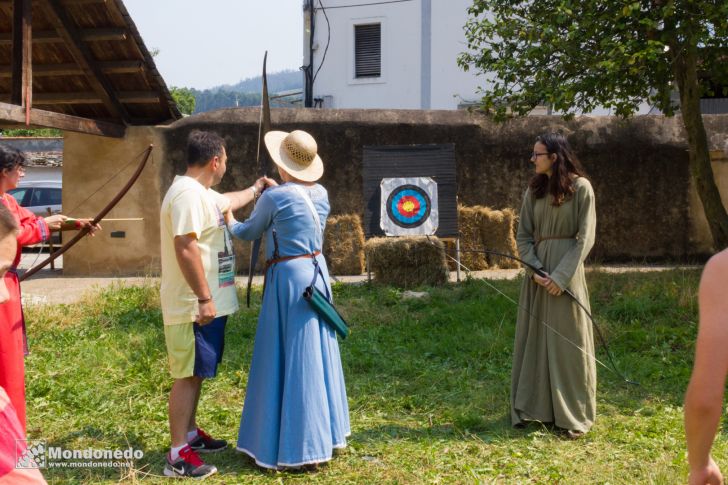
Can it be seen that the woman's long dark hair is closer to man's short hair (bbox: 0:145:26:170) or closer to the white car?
man's short hair (bbox: 0:145:26:170)

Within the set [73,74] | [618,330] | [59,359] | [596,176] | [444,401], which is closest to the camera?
[444,401]

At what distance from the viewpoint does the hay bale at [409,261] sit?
909 cm

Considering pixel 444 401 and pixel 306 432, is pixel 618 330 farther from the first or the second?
pixel 306 432

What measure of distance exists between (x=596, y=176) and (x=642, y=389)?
603 centimetres

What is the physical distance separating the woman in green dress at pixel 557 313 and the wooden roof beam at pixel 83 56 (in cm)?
684

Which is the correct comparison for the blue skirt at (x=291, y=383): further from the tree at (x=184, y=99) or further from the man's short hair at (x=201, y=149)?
the tree at (x=184, y=99)

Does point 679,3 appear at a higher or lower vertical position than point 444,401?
higher

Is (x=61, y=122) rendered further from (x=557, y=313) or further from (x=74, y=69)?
(x=557, y=313)

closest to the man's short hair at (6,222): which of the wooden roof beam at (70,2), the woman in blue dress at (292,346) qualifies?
the woman in blue dress at (292,346)

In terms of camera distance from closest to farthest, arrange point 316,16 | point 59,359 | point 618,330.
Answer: point 59,359
point 618,330
point 316,16

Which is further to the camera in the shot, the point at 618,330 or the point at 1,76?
the point at 1,76

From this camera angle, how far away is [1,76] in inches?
409

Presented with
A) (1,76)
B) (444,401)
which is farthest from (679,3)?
(1,76)

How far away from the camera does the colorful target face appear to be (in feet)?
32.7
